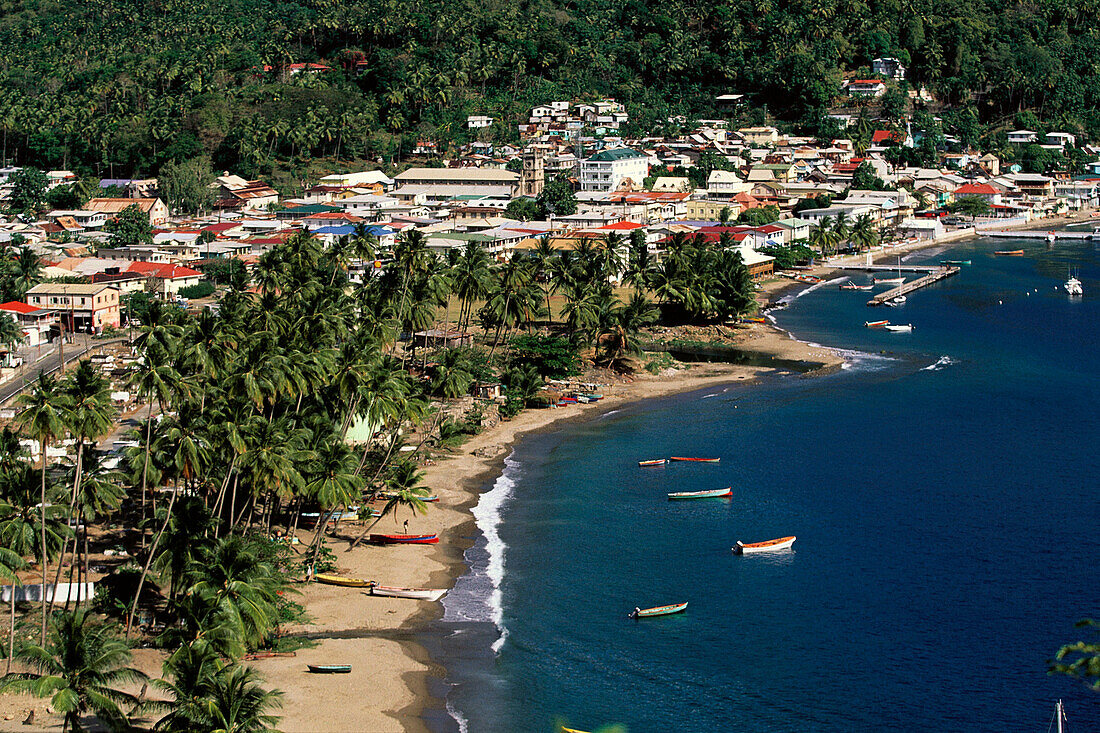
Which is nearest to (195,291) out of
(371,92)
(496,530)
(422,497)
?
(422,497)

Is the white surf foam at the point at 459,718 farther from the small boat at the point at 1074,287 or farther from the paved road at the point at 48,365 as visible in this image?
the small boat at the point at 1074,287

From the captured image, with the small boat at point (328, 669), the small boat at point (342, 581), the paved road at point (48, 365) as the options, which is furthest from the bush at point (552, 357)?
the small boat at point (328, 669)

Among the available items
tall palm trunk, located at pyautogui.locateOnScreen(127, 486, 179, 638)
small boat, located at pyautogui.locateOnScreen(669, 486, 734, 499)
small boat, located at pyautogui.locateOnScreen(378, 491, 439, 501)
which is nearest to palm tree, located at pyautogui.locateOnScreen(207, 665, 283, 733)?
tall palm trunk, located at pyautogui.locateOnScreen(127, 486, 179, 638)

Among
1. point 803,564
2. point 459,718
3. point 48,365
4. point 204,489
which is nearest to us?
point 459,718

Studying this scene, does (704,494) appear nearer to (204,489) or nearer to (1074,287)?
(204,489)

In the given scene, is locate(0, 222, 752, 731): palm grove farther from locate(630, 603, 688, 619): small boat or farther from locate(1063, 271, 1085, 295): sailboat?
locate(1063, 271, 1085, 295): sailboat

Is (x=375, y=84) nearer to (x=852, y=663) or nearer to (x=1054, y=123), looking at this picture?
(x=1054, y=123)
